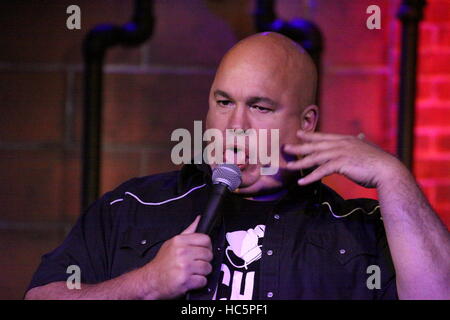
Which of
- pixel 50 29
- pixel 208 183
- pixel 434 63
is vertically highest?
pixel 50 29

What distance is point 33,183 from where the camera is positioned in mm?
2426

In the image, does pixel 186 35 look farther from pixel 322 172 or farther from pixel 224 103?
pixel 322 172

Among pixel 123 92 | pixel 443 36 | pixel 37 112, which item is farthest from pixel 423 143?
pixel 37 112

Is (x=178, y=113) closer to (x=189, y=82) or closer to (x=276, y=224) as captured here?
(x=189, y=82)

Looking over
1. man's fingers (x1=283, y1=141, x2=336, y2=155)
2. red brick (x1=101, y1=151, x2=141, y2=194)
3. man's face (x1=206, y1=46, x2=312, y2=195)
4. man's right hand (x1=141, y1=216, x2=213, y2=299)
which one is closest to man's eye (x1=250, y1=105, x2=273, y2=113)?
man's face (x1=206, y1=46, x2=312, y2=195)

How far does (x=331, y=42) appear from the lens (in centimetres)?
238

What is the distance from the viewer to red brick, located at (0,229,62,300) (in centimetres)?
241

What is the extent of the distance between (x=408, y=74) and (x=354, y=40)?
0.29 metres

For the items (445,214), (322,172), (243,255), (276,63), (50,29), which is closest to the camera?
(322,172)

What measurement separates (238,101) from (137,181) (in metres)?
0.40

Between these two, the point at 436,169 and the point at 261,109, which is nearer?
the point at 261,109

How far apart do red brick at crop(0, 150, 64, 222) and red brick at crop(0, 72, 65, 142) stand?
0.07 m

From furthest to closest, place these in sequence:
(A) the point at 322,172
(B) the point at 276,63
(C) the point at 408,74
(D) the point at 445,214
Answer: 1. (D) the point at 445,214
2. (C) the point at 408,74
3. (B) the point at 276,63
4. (A) the point at 322,172
